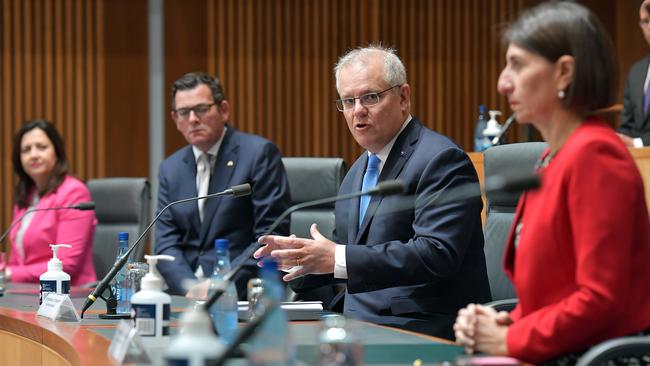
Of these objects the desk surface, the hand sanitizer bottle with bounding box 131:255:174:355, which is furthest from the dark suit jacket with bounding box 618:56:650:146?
the hand sanitizer bottle with bounding box 131:255:174:355

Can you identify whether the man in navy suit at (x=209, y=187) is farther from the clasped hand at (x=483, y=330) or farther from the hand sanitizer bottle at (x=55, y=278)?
the clasped hand at (x=483, y=330)

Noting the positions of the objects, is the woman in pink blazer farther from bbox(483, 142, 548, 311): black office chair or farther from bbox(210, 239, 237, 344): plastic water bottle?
bbox(210, 239, 237, 344): plastic water bottle

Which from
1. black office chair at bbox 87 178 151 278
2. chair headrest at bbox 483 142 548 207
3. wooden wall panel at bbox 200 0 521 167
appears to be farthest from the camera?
wooden wall panel at bbox 200 0 521 167

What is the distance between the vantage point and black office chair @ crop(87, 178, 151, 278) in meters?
5.11

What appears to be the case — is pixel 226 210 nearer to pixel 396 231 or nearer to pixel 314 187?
pixel 314 187

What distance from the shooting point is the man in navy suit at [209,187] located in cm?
448

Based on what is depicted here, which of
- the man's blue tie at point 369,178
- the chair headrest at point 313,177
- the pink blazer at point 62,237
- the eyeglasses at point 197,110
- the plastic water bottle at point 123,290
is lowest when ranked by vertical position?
the pink blazer at point 62,237

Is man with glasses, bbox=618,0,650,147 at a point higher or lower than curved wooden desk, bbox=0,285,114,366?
higher

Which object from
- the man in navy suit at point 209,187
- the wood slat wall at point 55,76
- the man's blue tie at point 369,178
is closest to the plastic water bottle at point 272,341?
the man's blue tie at point 369,178

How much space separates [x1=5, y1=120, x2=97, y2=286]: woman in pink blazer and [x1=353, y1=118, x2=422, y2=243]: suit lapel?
2.16 meters

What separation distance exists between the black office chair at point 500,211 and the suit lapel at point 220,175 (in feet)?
5.20

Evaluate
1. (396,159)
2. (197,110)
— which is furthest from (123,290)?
(197,110)

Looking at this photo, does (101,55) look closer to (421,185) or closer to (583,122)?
(421,185)

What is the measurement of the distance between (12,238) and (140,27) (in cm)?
237
